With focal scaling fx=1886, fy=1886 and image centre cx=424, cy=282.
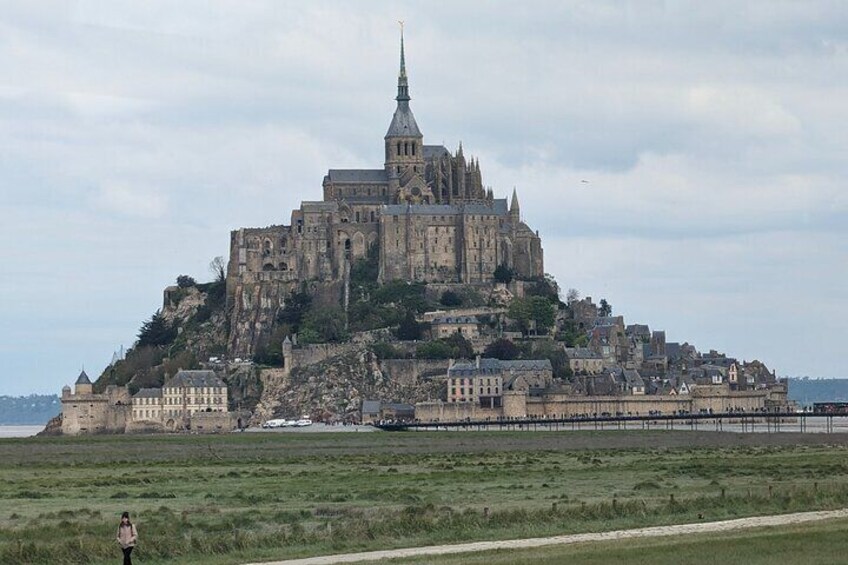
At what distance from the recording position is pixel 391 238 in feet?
538

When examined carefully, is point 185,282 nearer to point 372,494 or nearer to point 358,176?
point 358,176

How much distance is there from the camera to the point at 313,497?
5969 cm

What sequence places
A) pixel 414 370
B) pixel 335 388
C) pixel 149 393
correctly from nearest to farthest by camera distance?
pixel 149 393 → pixel 335 388 → pixel 414 370

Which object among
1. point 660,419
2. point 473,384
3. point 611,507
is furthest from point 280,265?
point 611,507

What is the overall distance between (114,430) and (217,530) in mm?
104502

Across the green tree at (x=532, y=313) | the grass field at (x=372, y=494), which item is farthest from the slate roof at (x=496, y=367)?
the grass field at (x=372, y=494)

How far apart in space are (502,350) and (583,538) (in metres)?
115

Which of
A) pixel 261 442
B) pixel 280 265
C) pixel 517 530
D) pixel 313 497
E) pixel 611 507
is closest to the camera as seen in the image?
pixel 517 530

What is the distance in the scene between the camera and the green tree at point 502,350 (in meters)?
159

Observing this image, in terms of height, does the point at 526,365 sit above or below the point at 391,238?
below

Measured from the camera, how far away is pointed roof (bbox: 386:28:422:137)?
17488 cm

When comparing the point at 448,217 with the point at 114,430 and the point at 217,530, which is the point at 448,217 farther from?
the point at 217,530

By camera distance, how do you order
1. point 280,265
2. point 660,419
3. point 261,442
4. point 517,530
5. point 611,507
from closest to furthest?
point 517,530
point 611,507
point 261,442
point 660,419
point 280,265

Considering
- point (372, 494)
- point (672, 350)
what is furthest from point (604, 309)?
point (372, 494)
